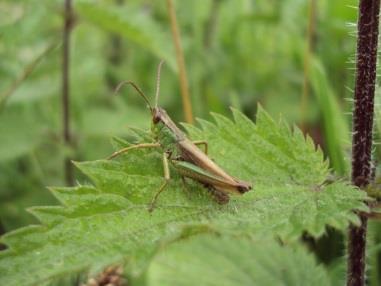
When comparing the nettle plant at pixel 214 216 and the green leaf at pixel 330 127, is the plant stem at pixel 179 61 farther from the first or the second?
the nettle plant at pixel 214 216

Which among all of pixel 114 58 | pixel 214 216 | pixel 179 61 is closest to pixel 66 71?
pixel 179 61

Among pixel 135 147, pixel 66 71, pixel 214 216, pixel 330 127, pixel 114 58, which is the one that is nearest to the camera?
pixel 214 216

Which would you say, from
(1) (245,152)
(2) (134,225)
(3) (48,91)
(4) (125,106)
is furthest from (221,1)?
(2) (134,225)

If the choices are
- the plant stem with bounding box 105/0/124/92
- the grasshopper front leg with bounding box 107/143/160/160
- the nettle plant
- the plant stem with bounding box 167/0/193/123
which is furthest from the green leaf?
the plant stem with bounding box 105/0/124/92

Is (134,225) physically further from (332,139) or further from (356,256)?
(332,139)

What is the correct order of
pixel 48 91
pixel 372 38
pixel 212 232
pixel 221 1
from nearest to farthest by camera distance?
pixel 212 232 < pixel 372 38 < pixel 48 91 < pixel 221 1

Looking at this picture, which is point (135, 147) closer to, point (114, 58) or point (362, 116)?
point (362, 116)
